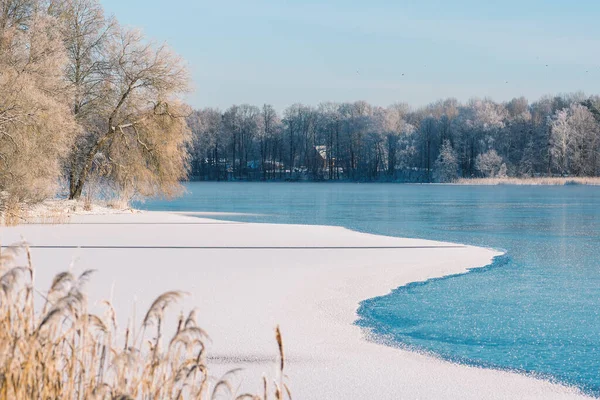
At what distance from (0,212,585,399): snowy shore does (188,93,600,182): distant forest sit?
65918 mm

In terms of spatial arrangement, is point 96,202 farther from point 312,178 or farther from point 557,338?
point 312,178

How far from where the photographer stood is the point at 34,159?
768 inches

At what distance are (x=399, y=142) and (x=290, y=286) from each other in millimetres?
84742

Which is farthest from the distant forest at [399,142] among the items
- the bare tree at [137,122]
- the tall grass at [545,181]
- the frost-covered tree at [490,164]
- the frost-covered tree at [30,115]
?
the frost-covered tree at [30,115]

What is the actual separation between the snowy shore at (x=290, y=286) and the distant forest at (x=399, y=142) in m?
65.9

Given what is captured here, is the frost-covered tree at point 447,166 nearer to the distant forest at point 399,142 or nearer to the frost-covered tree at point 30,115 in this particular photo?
the distant forest at point 399,142

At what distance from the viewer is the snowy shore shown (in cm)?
579

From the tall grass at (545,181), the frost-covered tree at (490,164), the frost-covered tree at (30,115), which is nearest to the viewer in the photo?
the frost-covered tree at (30,115)

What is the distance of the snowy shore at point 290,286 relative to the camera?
19.0ft

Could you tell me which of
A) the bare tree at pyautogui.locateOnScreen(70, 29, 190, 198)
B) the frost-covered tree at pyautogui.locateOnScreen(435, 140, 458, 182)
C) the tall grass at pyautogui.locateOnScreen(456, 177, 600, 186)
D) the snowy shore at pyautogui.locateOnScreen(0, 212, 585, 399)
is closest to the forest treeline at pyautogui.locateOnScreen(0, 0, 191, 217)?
the bare tree at pyautogui.locateOnScreen(70, 29, 190, 198)

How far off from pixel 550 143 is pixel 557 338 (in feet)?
254

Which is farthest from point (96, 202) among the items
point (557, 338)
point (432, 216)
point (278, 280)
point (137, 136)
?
point (557, 338)

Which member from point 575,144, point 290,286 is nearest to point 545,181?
point 575,144

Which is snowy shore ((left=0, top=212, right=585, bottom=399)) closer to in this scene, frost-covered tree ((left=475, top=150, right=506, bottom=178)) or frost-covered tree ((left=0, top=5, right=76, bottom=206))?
frost-covered tree ((left=0, top=5, right=76, bottom=206))
